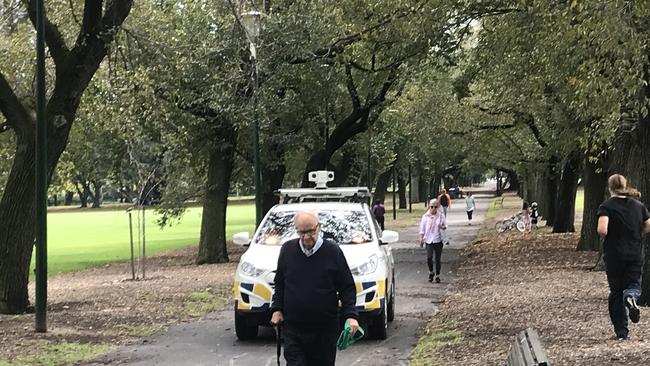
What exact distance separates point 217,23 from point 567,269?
10.5 meters

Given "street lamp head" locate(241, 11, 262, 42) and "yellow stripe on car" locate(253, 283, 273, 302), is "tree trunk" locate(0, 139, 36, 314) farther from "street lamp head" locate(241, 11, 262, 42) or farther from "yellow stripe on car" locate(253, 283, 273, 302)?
"yellow stripe on car" locate(253, 283, 273, 302)

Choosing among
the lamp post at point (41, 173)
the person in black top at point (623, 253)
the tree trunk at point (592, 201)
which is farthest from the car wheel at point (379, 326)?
the tree trunk at point (592, 201)

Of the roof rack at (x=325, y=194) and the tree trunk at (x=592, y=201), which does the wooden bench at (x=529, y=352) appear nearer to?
the roof rack at (x=325, y=194)

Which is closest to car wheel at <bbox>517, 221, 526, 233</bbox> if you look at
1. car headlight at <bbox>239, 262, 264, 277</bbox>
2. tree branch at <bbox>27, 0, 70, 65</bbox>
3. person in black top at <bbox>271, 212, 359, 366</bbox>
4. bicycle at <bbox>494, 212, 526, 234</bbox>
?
bicycle at <bbox>494, 212, 526, 234</bbox>

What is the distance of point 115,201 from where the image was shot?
5379 inches

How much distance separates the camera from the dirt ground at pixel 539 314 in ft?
28.5

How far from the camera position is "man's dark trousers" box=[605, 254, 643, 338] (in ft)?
29.9

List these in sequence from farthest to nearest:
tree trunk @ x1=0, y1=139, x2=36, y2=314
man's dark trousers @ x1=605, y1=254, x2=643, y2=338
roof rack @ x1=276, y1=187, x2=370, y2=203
→ tree trunk @ x1=0, y1=139, x2=36, y2=314, roof rack @ x1=276, y1=187, x2=370, y2=203, man's dark trousers @ x1=605, y1=254, x2=643, y2=338

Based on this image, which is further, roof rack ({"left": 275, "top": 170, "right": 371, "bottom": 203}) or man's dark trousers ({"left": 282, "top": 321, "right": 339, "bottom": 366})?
roof rack ({"left": 275, "top": 170, "right": 371, "bottom": 203})

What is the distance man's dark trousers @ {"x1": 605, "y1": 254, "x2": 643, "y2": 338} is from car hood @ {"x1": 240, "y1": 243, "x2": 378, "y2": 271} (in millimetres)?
3115

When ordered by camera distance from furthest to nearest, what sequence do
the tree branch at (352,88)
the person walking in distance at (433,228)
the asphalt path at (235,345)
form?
the tree branch at (352,88) < the person walking in distance at (433,228) < the asphalt path at (235,345)

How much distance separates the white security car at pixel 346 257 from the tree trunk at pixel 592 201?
42.0 ft

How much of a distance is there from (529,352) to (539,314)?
21.3 ft

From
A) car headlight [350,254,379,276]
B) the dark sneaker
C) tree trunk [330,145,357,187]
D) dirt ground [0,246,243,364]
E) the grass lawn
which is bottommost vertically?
the grass lawn
